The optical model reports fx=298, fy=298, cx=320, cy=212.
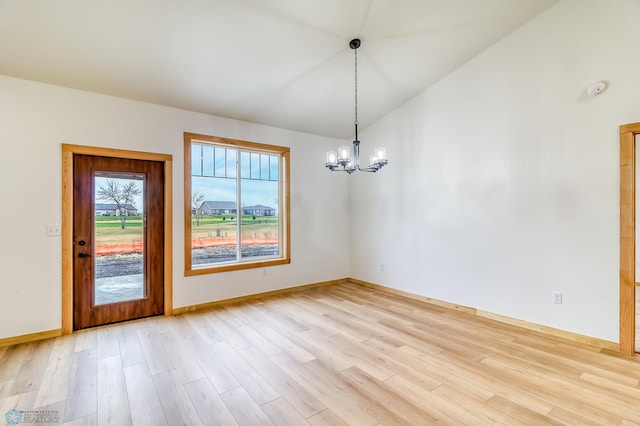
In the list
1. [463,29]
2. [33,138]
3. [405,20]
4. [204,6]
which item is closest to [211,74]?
[204,6]

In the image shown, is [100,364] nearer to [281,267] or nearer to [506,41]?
[281,267]

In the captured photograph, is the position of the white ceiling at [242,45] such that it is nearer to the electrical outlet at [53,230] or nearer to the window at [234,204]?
the window at [234,204]

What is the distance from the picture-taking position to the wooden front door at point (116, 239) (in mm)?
3623

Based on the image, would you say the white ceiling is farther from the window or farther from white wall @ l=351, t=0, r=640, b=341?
the window

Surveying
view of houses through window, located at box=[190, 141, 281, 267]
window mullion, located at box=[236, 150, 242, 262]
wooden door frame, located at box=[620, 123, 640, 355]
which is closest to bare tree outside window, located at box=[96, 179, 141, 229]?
view of houses through window, located at box=[190, 141, 281, 267]

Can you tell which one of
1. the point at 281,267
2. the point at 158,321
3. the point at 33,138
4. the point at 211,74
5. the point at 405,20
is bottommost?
the point at 158,321

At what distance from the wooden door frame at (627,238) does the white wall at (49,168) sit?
4632 millimetres

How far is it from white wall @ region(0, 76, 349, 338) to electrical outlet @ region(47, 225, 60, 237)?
0.05 metres

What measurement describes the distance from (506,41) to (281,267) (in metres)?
4.63

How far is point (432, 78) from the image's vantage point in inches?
177

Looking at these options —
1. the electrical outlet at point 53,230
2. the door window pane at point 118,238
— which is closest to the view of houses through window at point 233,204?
the door window pane at point 118,238

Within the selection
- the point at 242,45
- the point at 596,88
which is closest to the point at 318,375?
the point at 242,45

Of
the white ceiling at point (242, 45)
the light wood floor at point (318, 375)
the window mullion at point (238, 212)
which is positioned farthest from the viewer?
the window mullion at point (238, 212)

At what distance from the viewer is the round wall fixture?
3.08 m
